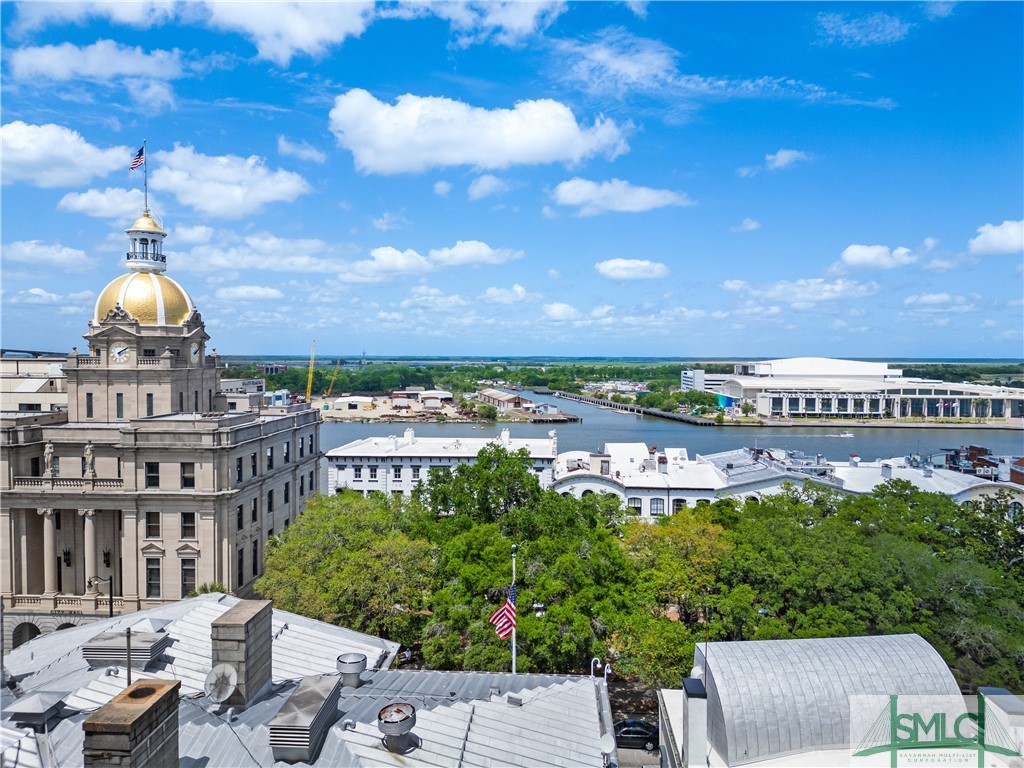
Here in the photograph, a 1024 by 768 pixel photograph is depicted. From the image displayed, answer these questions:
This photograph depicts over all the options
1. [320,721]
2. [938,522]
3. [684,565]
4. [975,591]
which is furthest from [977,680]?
[320,721]

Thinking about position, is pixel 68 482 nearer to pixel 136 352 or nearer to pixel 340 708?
pixel 136 352

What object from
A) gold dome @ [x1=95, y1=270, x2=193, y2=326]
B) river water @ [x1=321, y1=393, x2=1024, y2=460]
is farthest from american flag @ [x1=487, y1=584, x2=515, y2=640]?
river water @ [x1=321, y1=393, x2=1024, y2=460]

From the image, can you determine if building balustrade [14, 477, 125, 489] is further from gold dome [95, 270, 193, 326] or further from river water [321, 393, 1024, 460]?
river water [321, 393, 1024, 460]

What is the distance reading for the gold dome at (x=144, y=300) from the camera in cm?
4459

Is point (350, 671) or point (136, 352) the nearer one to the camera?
point (350, 671)

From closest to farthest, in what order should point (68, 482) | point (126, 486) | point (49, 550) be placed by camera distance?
point (126, 486) < point (68, 482) < point (49, 550)

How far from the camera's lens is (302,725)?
1247cm

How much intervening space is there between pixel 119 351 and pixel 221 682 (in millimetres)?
35028

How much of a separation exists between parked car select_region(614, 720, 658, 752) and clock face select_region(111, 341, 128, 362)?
35.1 meters

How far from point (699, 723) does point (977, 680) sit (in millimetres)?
15777

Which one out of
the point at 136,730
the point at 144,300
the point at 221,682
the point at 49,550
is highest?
the point at 144,300

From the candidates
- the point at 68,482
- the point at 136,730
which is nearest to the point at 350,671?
the point at 136,730

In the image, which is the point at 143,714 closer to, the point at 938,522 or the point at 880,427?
the point at 938,522

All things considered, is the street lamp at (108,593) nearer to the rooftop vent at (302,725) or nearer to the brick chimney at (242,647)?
the brick chimney at (242,647)
